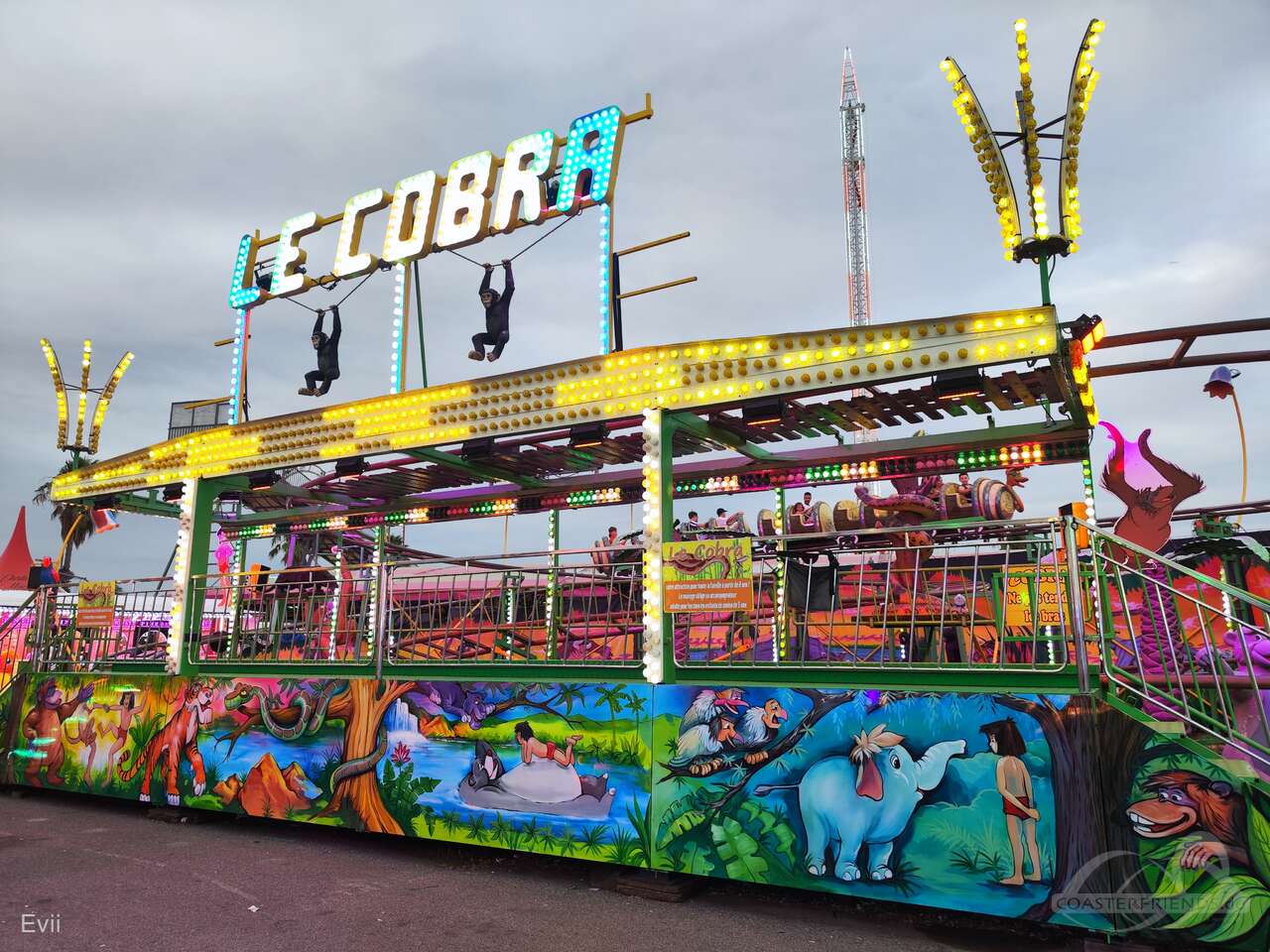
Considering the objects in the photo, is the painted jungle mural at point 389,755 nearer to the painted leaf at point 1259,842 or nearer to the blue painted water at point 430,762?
the blue painted water at point 430,762

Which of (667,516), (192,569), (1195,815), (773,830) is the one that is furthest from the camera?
(192,569)

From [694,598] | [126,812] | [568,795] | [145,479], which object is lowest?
[126,812]

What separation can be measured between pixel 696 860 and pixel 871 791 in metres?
1.42

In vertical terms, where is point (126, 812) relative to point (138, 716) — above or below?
below

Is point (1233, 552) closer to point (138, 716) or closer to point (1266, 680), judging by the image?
point (1266, 680)

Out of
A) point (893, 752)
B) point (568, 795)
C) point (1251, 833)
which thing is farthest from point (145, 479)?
point (1251, 833)

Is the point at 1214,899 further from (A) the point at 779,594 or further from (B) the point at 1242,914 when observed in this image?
(A) the point at 779,594

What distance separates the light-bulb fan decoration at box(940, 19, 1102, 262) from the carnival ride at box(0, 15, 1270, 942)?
0.02m

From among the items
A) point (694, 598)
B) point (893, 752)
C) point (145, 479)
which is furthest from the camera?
point (145, 479)

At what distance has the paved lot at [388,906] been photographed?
5.56 m

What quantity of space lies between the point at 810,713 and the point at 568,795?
215 cm

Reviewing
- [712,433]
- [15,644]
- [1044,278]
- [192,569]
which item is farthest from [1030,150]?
[15,644]

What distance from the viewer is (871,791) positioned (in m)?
5.88

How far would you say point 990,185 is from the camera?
7.12 metres
